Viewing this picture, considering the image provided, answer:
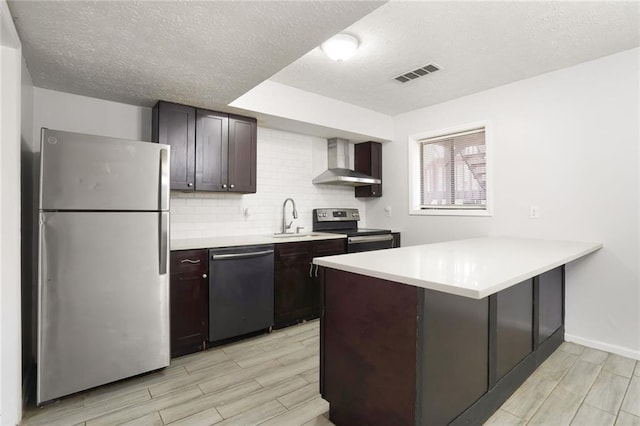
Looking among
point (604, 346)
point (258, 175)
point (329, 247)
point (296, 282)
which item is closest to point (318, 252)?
point (329, 247)

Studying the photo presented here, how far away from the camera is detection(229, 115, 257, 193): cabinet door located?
3.25 m

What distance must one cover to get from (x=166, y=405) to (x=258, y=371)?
654mm

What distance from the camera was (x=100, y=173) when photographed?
2123 millimetres

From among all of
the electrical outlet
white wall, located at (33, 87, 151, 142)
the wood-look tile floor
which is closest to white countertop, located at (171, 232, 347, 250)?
the wood-look tile floor

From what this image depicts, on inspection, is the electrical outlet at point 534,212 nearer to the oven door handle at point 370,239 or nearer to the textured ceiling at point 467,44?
the textured ceiling at point 467,44

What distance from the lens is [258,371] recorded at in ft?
7.99

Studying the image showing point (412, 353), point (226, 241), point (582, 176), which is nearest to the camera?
point (412, 353)

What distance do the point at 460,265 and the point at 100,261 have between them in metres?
2.24

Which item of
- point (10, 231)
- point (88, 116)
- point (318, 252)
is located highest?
point (88, 116)

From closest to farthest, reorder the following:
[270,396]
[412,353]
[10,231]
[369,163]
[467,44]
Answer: [412,353] < [10,231] < [270,396] < [467,44] < [369,163]

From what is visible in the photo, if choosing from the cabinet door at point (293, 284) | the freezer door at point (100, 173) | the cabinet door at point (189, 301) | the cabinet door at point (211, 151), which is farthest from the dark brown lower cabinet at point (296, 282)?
the freezer door at point (100, 173)

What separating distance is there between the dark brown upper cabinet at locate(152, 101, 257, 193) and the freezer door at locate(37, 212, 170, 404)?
0.75 meters

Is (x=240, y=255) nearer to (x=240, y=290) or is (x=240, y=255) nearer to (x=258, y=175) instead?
(x=240, y=290)

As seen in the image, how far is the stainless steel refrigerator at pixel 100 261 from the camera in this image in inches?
78.0
